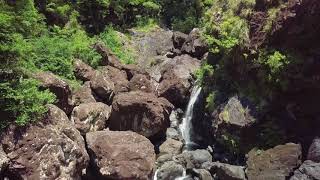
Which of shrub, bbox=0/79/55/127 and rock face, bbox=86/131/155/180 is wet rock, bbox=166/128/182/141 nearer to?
rock face, bbox=86/131/155/180

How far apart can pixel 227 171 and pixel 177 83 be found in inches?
285

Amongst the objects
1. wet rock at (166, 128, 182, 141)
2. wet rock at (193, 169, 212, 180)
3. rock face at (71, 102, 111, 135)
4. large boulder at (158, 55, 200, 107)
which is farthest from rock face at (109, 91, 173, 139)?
large boulder at (158, 55, 200, 107)

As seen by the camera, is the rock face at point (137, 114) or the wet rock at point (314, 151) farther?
the rock face at point (137, 114)

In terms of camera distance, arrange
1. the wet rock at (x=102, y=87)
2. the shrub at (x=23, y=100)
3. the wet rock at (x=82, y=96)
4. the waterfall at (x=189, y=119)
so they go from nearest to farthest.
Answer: the shrub at (x=23, y=100) < the wet rock at (x=82, y=96) < the waterfall at (x=189, y=119) < the wet rock at (x=102, y=87)

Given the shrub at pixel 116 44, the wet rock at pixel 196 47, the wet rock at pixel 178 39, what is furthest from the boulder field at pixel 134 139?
the wet rock at pixel 178 39

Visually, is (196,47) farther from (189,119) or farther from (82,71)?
(82,71)

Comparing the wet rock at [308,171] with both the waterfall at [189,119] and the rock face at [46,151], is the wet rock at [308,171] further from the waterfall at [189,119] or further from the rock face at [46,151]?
the rock face at [46,151]

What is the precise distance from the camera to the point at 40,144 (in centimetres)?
1376

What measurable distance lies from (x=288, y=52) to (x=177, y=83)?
727 cm

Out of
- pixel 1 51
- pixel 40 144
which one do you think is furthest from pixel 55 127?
pixel 1 51

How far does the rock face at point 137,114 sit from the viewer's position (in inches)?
718

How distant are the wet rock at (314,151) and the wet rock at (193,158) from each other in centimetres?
437

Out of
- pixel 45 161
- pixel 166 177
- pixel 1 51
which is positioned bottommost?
pixel 166 177

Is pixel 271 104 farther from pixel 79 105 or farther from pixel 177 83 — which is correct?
pixel 79 105
